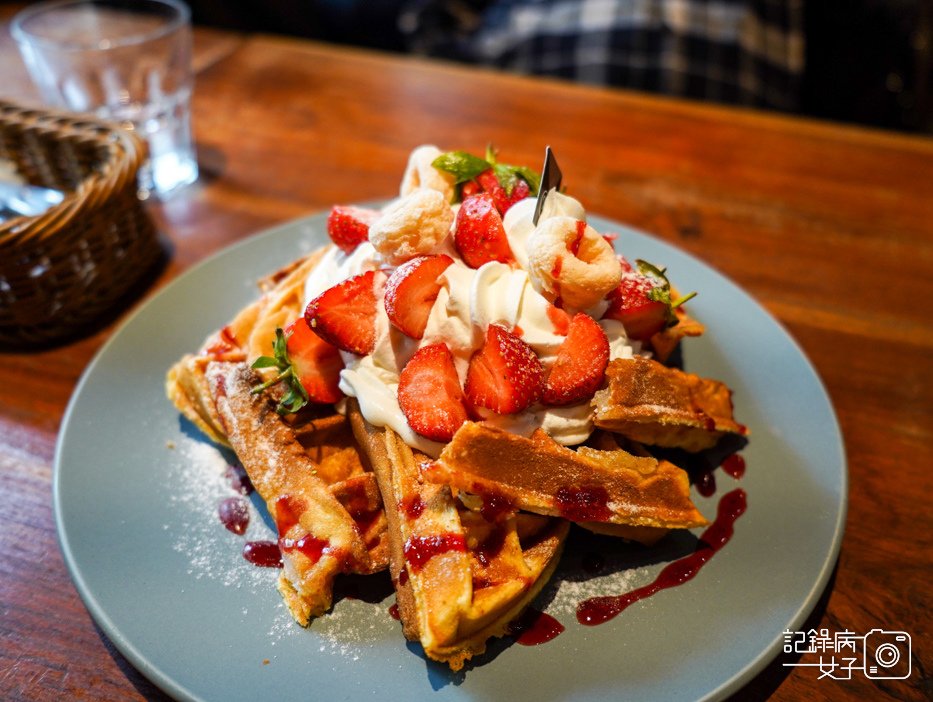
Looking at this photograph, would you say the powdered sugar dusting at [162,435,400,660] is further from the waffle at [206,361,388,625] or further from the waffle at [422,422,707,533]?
the waffle at [422,422,707,533]

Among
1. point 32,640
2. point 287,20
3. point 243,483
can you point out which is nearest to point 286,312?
point 243,483


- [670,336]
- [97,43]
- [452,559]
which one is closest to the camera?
[452,559]

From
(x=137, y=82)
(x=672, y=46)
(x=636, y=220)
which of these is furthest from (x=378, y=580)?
(x=672, y=46)

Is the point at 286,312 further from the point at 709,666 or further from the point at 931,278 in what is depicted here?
the point at 931,278

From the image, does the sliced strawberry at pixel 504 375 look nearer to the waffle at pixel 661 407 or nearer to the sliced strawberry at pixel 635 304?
the waffle at pixel 661 407

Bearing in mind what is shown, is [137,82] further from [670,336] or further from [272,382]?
[670,336]

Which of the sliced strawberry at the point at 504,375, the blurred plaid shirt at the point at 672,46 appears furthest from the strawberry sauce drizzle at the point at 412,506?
the blurred plaid shirt at the point at 672,46

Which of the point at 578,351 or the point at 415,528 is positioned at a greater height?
the point at 578,351
